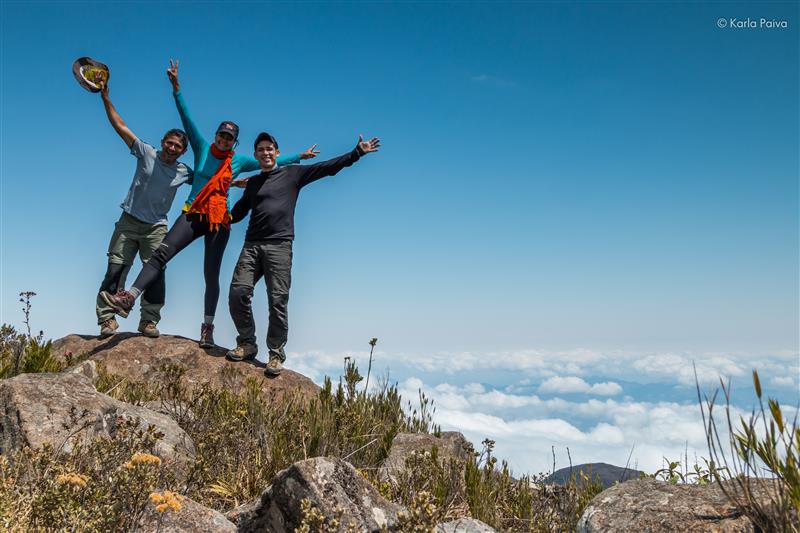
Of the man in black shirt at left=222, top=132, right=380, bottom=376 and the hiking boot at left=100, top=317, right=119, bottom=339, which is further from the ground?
the man in black shirt at left=222, top=132, right=380, bottom=376

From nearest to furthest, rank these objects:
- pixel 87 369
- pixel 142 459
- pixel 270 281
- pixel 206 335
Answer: pixel 142 459 < pixel 87 369 < pixel 270 281 < pixel 206 335

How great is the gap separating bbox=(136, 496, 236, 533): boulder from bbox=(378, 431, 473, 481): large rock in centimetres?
153

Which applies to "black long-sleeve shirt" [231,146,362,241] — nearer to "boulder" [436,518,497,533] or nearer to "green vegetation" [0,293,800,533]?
"green vegetation" [0,293,800,533]

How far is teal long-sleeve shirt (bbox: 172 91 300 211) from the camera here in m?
8.02

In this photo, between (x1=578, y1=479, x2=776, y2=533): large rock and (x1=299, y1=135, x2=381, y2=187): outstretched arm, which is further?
(x1=299, y1=135, x2=381, y2=187): outstretched arm

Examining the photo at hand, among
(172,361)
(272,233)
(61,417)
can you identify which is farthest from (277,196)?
(61,417)

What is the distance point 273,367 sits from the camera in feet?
25.8

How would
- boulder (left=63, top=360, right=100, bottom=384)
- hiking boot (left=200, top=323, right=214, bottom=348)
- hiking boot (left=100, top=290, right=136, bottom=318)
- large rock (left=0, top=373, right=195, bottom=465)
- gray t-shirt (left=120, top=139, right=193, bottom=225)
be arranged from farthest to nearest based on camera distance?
hiking boot (left=200, top=323, right=214, bottom=348), gray t-shirt (left=120, top=139, right=193, bottom=225), hiking boot (left=100, top=290, right=136, bottom=318), boulder (left=63, top=360, right=100, bottom=384), large rock (left=0, top=373, right=195, bottom=465)

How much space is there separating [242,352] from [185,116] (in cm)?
314

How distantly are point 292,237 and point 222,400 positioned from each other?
2.68 m

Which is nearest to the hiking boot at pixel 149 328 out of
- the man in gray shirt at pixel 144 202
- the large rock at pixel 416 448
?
the man in gray shirt at pixel 144 202

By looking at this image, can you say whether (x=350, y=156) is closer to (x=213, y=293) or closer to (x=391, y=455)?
(x=213, y=293)

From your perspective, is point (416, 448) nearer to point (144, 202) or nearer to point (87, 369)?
point (87, 369)

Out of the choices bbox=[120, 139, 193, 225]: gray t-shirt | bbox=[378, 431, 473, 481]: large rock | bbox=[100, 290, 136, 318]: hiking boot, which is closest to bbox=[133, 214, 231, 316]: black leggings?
bbox=[100, 290, 136, 318]: hiking boot
